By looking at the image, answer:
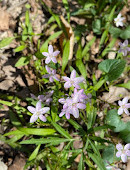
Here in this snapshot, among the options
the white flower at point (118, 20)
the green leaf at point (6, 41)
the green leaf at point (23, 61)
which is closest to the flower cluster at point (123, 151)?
the green leaf at point (23, 61)

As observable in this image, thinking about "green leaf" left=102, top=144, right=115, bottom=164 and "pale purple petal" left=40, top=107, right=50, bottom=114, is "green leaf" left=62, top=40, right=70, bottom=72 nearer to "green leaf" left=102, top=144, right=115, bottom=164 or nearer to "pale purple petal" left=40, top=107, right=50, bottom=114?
"pale purple petal" left=40, top=107, right=50, bottom=114

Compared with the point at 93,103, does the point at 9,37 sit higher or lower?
higher

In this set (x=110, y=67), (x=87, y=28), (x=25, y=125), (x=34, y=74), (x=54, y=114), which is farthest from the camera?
(x=87, y=28)

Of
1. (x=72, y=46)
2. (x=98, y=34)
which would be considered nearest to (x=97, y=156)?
(x=72, y=46)

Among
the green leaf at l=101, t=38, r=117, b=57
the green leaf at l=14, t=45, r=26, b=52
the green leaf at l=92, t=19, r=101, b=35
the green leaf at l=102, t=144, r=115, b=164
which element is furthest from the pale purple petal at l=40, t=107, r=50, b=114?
the green leaf at l=92, t=19, r=101, b=35

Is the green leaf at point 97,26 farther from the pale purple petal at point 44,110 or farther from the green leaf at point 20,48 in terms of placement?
the pale purple petal at point 44,110

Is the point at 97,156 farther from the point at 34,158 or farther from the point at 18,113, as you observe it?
the point at 18,113
